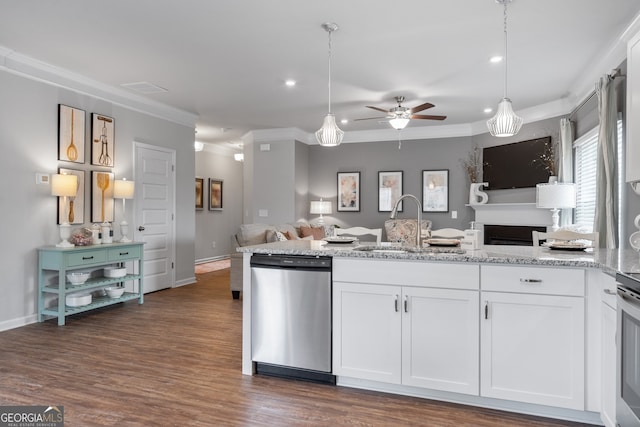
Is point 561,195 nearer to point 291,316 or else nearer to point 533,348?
point 533,348

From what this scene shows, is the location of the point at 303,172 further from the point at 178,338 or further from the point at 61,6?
the point at 61,6

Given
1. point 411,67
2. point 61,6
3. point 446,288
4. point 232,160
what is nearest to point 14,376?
point 61,6

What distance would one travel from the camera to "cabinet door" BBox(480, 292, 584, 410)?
2213 mm

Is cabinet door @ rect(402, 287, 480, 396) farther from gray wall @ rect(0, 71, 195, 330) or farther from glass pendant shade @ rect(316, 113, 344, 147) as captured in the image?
gray wall @ rect(0, 71, 195, 330)

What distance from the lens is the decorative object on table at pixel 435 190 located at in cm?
724

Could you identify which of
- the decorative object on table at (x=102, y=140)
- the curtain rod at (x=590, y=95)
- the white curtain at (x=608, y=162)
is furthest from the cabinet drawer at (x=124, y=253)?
the curtain rod at (x=590, y=95)

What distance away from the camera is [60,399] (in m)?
2.50

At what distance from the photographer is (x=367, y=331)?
2.61 metres

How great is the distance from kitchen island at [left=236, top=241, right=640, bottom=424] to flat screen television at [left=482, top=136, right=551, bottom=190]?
3.71 meters

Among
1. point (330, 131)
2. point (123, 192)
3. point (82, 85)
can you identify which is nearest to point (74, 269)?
point (123, 192)

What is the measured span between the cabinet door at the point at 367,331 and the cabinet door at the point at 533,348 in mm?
516

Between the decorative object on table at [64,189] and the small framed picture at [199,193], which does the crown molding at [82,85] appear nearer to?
the decorative object on table at [64,189]

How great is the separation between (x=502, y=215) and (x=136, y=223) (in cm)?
535

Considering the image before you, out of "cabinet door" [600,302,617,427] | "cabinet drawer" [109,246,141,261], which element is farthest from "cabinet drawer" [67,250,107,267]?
"cabinet door" [600,302,617,427]
